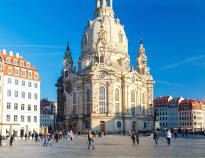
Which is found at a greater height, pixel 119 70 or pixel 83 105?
pixel 119 70

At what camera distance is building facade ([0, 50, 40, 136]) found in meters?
69.1

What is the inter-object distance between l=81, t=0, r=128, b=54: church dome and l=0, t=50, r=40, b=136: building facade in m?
34.4

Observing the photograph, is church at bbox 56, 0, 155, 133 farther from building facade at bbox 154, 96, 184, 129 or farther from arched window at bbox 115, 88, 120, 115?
building facade at bbox 154, 96, 184, 129

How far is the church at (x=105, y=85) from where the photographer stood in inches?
3605

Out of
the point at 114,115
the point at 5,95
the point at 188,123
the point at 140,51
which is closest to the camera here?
the point at 5,95

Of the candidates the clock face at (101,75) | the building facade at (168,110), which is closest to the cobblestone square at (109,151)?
the clock face at (101,75)

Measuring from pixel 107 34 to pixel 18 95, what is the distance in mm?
45834

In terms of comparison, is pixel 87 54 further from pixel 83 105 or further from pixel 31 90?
pixel 31 90

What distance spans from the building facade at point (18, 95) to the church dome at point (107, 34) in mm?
34418

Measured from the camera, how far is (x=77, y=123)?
309ft

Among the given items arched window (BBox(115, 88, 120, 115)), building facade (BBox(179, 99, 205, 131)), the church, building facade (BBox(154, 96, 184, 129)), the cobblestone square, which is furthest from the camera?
building facade (BBox(154, 96, 184, 129))

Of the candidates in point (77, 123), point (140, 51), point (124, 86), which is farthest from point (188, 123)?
point (77, 123)

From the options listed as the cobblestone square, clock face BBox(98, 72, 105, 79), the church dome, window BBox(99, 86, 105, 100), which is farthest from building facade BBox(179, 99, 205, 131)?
the cobblestone square

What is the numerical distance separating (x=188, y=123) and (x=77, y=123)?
62.2 metres
